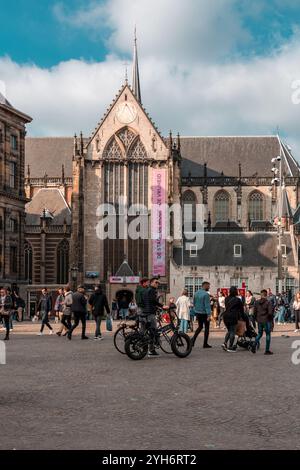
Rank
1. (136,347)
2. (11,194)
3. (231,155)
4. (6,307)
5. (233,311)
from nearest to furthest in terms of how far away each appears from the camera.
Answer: (136,347), (233,311), (6,307), (11,194), (231,155)

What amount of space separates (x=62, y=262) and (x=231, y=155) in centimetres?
2143

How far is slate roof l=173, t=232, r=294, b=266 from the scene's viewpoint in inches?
2484

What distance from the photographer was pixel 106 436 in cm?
832

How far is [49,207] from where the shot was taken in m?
73.6

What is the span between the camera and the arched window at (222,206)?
7481cm

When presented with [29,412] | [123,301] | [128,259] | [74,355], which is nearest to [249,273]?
[128,259]

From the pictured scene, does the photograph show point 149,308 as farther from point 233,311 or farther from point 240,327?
point 240,327

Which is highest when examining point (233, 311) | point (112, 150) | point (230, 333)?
point (112, 150)

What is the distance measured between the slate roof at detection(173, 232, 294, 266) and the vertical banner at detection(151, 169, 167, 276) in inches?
50.8

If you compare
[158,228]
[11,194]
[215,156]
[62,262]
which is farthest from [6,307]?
[215,156]

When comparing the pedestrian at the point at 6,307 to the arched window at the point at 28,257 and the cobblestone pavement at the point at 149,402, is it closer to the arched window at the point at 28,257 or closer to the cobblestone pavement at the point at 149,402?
the cobblestone pavement at the point at 149,402

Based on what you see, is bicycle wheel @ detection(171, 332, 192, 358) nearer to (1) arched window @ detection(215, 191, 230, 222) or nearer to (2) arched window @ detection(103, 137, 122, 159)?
(2) arched window @ detection(103, 137, 122, 159)

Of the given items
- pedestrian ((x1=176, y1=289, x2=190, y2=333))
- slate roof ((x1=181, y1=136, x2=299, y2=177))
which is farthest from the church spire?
pedestrian ((x1=176, y1=289, x2=190, y2=333))

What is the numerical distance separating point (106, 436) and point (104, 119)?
60.3 metres
